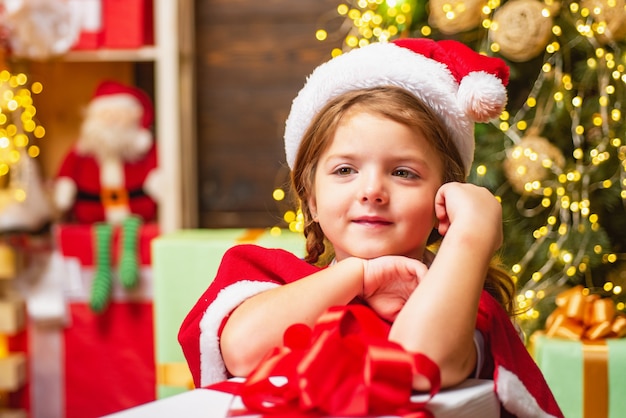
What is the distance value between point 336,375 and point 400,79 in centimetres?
42

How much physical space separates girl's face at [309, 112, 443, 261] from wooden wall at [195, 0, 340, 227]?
1.43 m

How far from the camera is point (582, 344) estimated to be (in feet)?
5.03

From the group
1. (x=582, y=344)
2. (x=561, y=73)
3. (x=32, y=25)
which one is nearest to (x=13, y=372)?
(x=32, y=25)

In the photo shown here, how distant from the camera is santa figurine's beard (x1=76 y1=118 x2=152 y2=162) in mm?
2162

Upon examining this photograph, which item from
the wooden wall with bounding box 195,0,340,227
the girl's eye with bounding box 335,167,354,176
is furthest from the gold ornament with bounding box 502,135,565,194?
the girl's eye with bounding box 335,167,354,176

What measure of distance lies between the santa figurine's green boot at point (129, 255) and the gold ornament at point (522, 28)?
3.49 ft

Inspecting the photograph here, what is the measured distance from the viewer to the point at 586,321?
5.22 feet

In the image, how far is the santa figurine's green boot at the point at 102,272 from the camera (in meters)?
2.08

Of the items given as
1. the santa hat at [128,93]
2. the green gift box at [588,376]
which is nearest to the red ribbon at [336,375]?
the green gift box at [588,376]

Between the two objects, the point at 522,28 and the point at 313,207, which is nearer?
the point at 313,207

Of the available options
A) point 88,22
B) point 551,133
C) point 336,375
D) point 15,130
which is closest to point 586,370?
point 551,133

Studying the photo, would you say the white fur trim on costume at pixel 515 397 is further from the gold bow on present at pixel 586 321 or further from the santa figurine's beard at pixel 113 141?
the santa figurine's beard at pixel 113 141

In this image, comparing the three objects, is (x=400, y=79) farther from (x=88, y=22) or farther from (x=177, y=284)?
(x=88, y=22)

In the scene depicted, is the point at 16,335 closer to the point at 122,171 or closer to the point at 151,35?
the point at 122,171
